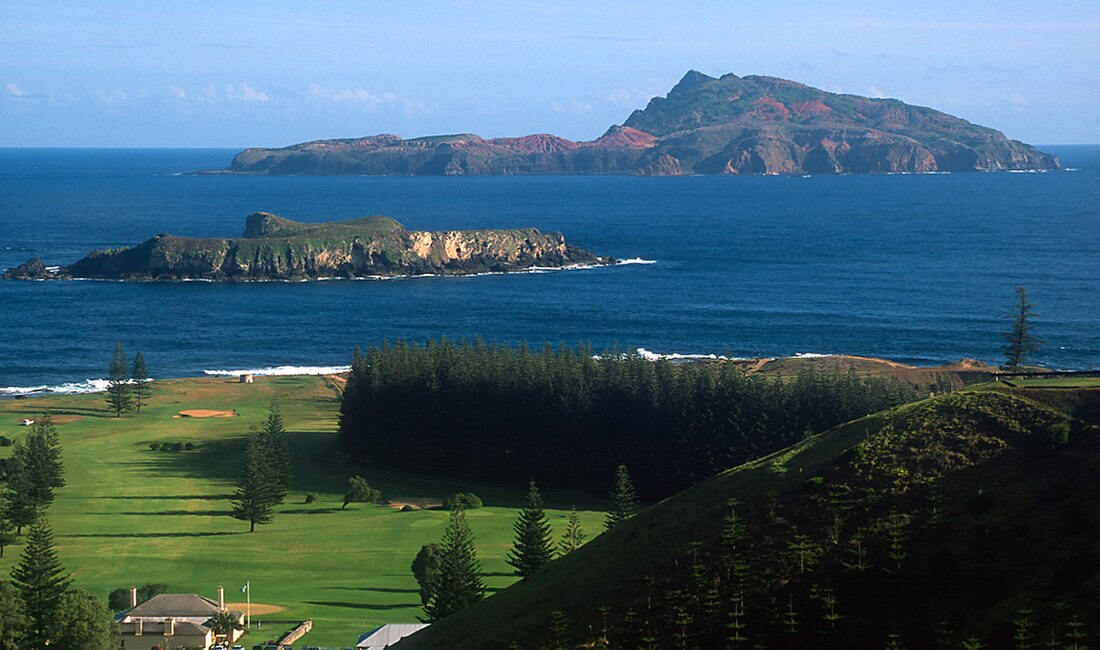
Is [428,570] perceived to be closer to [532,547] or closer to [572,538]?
[532,547]

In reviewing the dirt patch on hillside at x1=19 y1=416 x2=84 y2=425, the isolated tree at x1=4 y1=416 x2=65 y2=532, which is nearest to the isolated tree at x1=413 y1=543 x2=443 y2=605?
the isolated tree at x1=4 y1=416 x2=65 y2=532

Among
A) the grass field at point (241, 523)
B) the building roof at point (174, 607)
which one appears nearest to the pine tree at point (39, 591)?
the building roof at point (174, 607)

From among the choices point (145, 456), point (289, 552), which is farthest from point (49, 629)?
point (145, 456)

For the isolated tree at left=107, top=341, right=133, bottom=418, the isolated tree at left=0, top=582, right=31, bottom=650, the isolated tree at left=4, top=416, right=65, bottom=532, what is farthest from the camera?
the isolated tree at left=107, top=341, right=133, bottom=418

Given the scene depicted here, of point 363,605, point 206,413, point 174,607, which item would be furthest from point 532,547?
point 206,413

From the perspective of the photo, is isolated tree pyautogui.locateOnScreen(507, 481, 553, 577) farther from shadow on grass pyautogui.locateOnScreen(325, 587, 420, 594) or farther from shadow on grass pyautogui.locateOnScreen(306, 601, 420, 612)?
shadow on grass pyautogui.locateOnScreen(325, 587, 420, 594)

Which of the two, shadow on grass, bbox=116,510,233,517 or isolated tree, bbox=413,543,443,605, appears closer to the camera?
isolated tree, bbox=413,543,443,605
